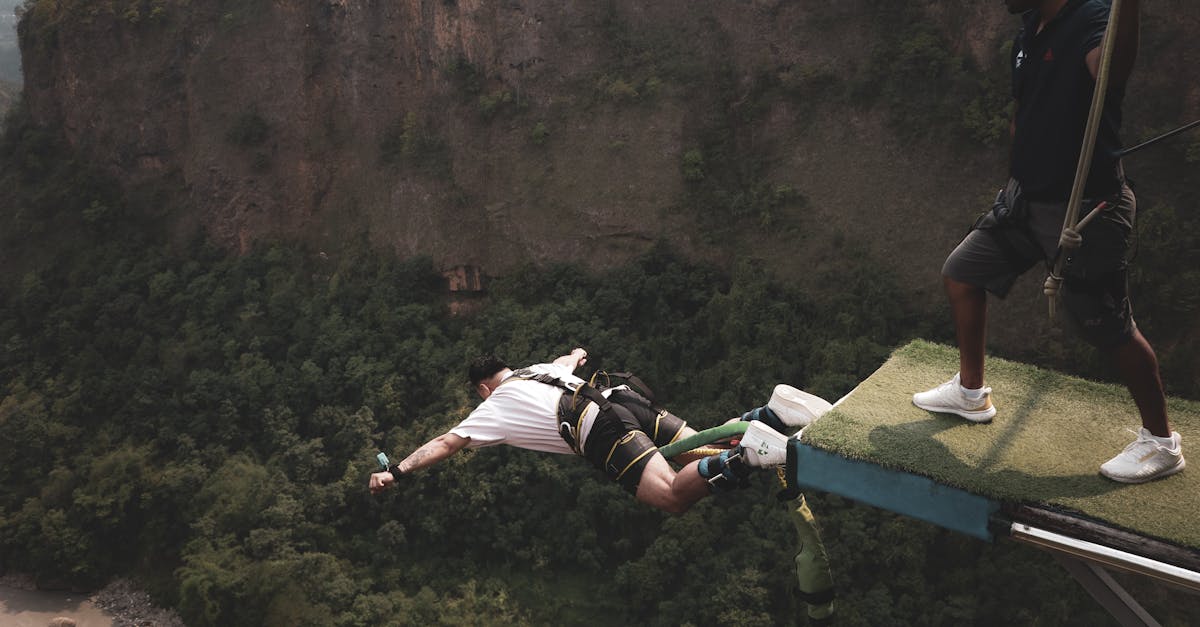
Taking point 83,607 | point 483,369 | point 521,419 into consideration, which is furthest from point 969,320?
point 83,607

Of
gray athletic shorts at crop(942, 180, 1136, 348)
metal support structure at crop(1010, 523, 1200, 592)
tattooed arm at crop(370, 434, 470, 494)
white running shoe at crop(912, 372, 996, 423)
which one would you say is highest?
gray athletic shorts at crop(942, 180, 1136, 348)

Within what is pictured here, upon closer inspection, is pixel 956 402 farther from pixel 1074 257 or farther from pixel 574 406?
pixel 574 406

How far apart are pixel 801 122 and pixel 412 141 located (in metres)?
11.5

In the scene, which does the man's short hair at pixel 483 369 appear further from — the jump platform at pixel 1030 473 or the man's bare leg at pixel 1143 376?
the man's bare leg at pixel 1143 376

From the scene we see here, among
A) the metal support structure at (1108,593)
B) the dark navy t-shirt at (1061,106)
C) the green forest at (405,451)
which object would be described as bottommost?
the green forest at (405,451)

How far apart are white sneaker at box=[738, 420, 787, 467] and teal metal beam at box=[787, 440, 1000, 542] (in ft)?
0.22

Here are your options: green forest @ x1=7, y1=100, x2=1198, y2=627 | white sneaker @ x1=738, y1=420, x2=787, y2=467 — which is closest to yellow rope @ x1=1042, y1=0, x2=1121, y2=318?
white sneaker @ x1=738, y1=420, x2=787, y2=467

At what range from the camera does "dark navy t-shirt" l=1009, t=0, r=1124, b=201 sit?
3.46 meters

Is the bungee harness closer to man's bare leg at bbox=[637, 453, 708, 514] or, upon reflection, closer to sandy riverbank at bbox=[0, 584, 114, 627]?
man's bare leg at bbox=[637, 453, 708, 514]

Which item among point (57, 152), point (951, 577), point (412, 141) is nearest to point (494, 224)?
point (412, 141)

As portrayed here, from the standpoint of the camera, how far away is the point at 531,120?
2308 cm

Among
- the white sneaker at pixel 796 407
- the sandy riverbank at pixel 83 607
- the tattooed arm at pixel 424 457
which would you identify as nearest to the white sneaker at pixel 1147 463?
the white sneaker at pixel 796 407

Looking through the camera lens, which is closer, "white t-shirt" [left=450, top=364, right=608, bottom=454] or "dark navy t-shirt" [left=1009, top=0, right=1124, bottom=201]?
"dark navy t-shirt" [left=1009, top=0, right=1124, bottom=201]

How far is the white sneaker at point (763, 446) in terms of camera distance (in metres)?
4.11
